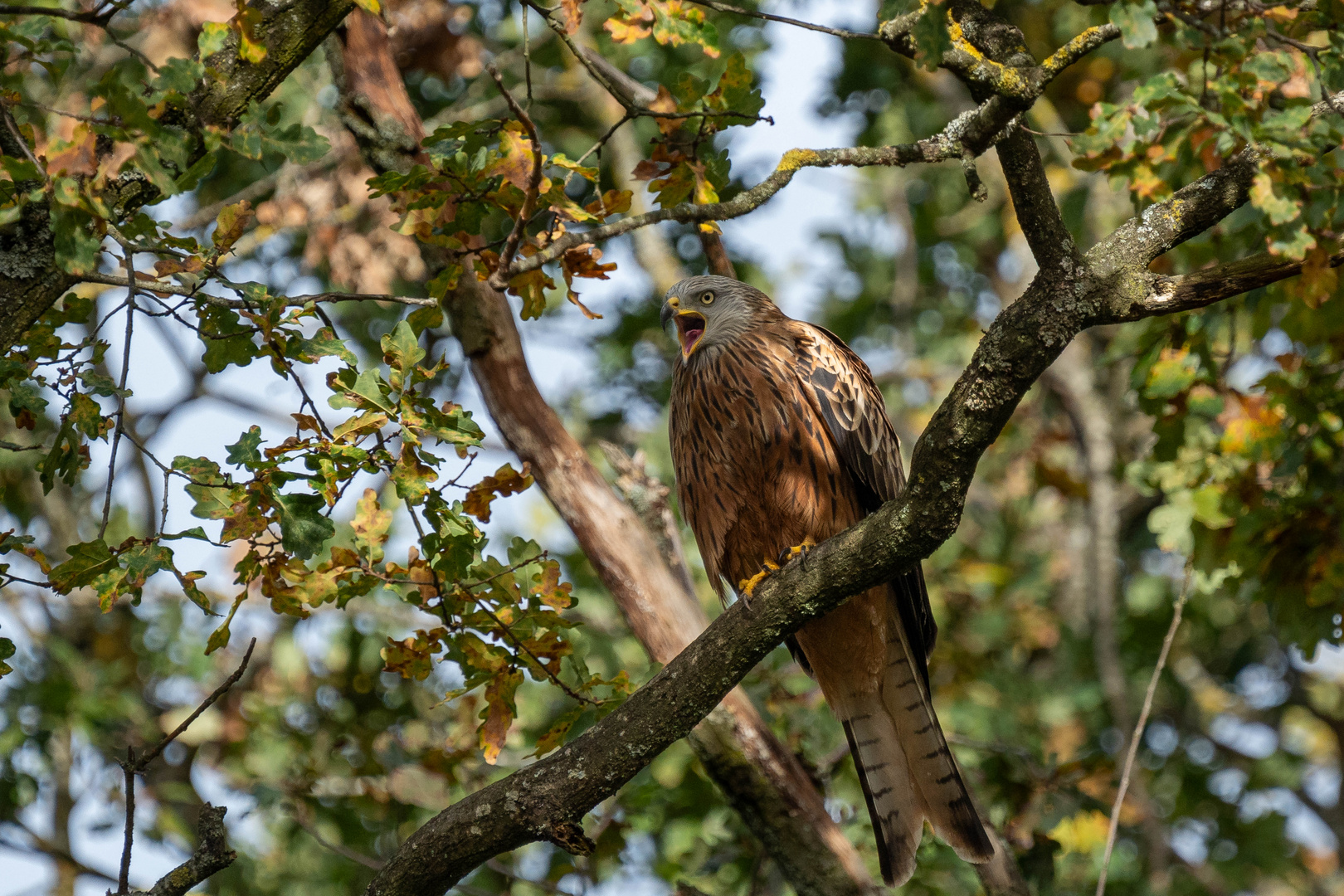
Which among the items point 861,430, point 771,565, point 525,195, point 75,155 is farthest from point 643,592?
point 75,155

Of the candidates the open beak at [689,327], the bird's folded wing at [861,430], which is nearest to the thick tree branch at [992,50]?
the bird's folded wing at [861,430]

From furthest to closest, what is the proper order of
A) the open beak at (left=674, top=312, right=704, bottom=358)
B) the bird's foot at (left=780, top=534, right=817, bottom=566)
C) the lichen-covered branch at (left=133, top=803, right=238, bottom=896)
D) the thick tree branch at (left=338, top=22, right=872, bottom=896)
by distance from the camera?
1. the open beak at (left=674, top=312, right=704, bottom=358)
2. the thick tree branch at (left=338, top=22, right=872, bottom=896)
3. the bird's foot at (left=780, top=534, right=817, bottom=566)
4. the lichen-covered branch at (left=133, top=803, right=238, bottom=896)

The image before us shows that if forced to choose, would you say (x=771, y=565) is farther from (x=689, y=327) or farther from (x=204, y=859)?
(x=204, y=859)

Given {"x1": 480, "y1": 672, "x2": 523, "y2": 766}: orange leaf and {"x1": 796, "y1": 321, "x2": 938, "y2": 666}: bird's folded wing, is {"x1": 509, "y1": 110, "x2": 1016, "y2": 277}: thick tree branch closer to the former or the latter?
{"x1": 796, "y1": 321, "x2": 938, "y2": 666}: bird's folded wing

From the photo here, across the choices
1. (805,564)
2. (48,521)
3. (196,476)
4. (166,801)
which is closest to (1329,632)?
(805,564)

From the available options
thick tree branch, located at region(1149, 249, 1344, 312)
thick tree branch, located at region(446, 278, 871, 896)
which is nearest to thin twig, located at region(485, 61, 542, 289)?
thick tree branch, located at region(446, 278, 871, 896)

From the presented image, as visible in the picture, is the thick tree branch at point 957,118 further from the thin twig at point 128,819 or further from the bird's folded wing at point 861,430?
the thin twig at point 128,819

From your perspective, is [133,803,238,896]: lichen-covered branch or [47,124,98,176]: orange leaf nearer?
[47,124,98,176]: orange leaf

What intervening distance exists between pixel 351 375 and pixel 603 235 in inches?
37.1

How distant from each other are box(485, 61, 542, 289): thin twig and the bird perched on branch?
3.66ft

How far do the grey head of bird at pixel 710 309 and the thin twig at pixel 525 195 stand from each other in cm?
131

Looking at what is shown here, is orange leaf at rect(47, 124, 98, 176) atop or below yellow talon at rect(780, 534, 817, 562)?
atop

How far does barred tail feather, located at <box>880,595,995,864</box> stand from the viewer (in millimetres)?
3957

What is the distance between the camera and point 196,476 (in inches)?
107
